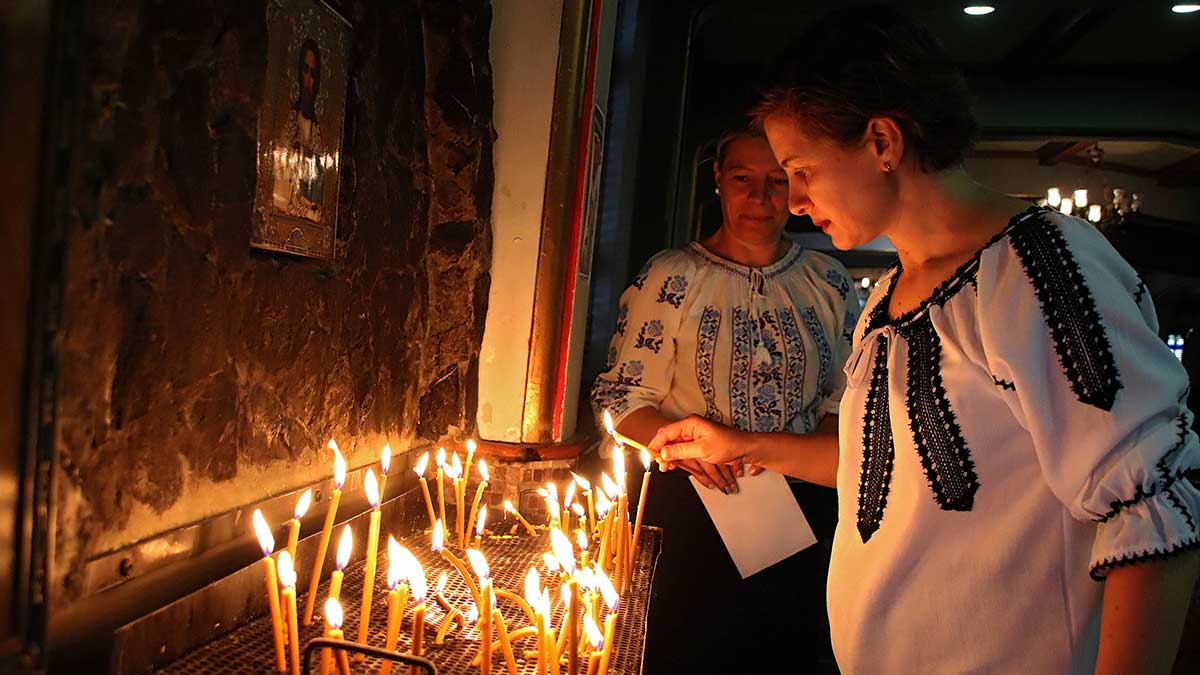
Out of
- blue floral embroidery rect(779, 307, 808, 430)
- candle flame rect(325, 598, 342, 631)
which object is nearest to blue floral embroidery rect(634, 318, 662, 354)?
blue floral embroidery rect(779, 307, 808, 430)

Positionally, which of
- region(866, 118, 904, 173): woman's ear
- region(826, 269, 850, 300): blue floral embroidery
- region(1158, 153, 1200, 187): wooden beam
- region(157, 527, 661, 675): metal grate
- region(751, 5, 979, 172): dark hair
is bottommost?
region(157, 527, 661, 675): metal grate

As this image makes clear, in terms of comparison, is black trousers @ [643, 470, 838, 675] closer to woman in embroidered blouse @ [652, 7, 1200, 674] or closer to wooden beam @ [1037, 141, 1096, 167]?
woman in embroidered blouse @ [652, 7, 1200, 674]

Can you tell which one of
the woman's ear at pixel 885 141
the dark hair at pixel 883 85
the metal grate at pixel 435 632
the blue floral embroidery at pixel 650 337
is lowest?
the metal grate at pixel 435 632

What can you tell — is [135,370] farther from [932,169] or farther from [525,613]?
[932,169]

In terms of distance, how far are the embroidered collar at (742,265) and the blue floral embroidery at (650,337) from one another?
29 centimetres

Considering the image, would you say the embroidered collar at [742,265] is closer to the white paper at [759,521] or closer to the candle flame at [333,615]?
the white paper at [759,521]

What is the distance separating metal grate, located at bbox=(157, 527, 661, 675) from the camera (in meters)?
1.45

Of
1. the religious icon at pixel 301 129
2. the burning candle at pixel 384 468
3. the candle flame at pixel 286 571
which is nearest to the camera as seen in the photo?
the candle flame at pixel 286 571

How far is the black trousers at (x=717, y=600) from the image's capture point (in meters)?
2.67

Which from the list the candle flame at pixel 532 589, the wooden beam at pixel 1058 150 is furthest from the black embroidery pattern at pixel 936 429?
the wooden beam at pixel 1058 150

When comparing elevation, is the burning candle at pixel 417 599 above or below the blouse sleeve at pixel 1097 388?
below

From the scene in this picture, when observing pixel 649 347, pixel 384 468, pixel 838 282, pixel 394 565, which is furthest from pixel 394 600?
pixel 838 282

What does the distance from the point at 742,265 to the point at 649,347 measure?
1.37 feet

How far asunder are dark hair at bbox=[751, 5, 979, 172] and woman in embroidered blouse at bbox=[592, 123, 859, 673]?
111 cm
